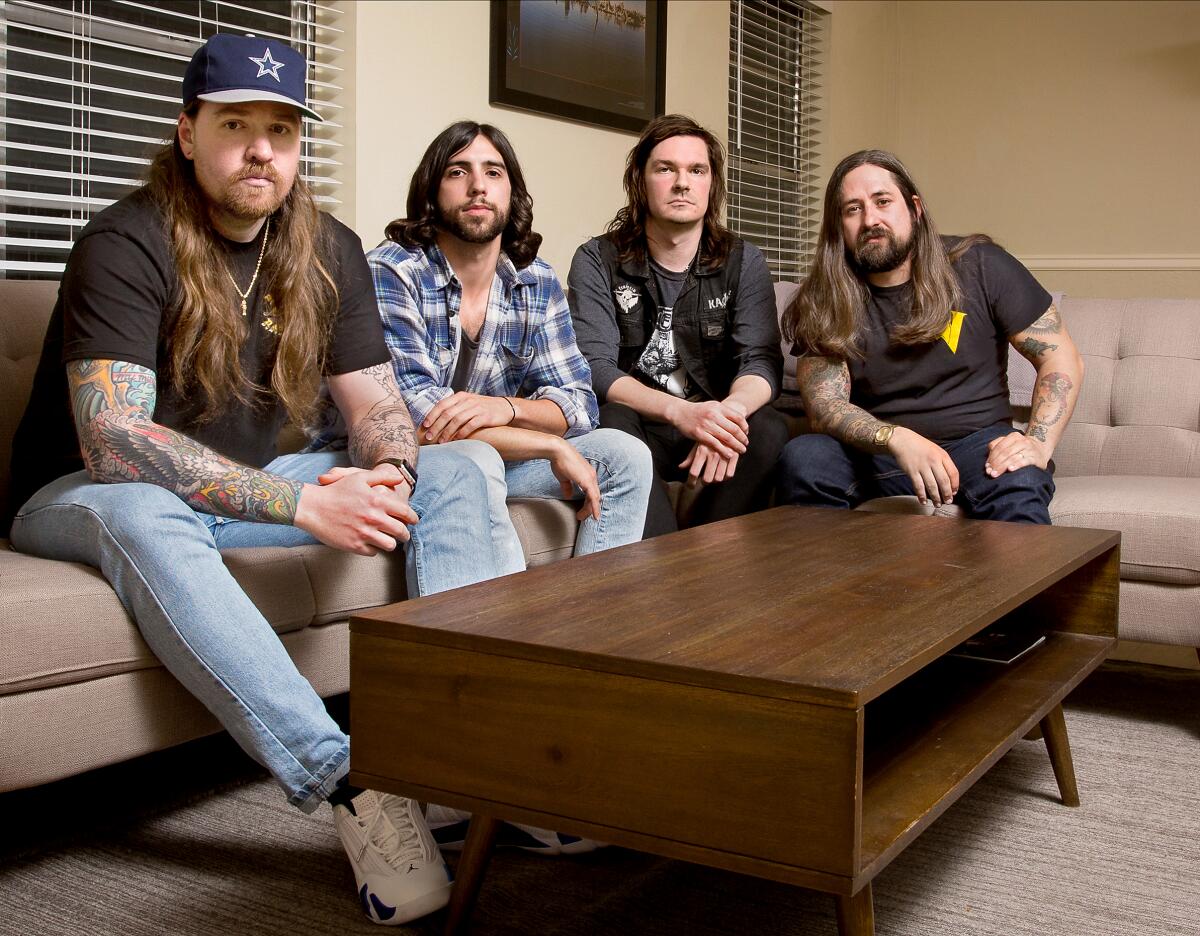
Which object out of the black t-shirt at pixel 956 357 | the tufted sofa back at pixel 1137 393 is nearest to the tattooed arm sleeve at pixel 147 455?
the black t-shirt at pixel 956 357

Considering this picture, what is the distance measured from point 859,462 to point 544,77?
1708mm

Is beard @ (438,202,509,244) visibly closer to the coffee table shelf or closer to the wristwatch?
the wristwatch

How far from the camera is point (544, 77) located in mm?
3748

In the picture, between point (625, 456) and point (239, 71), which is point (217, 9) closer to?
→ point (239, 71)

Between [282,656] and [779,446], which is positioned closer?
[282,656]

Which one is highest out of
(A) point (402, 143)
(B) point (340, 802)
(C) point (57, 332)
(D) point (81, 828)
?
(A) point (402, 143)

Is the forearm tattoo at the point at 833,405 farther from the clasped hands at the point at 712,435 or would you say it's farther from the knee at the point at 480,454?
the knee at the point at 480,454

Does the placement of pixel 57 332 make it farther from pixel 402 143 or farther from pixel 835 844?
pixel 402 143

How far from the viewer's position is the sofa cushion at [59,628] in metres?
1.46

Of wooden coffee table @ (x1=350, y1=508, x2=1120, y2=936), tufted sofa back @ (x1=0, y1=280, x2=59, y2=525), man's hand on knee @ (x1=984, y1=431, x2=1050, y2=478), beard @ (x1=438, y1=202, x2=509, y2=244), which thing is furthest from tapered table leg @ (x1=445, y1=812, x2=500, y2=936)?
man's hand on knee @ (x1=984, y1=431, x2=1050, y2=478)

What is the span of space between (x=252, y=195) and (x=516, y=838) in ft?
3.20

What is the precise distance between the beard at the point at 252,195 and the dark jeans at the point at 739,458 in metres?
1.07

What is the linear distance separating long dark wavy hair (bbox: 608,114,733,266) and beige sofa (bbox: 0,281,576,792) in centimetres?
124

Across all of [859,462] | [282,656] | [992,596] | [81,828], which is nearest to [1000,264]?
[859,462]
